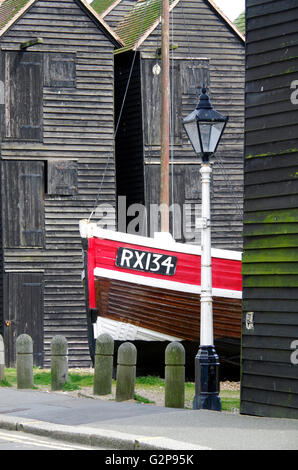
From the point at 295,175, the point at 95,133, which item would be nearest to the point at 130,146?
the point at 95,133

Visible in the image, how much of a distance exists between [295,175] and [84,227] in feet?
27.6

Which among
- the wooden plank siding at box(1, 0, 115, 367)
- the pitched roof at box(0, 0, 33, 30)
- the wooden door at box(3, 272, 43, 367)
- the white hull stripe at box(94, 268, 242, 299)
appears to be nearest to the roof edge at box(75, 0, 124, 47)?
the wooden plank siding at box(1, 0, 115, 367)

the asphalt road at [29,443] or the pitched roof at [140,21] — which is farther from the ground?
the pitched roof at [140,21]

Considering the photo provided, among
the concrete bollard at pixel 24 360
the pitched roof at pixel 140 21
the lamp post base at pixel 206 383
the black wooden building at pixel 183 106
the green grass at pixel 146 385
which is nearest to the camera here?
the lamp post base at pixel 206 383

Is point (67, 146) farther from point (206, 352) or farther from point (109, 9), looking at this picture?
point (206, 352)

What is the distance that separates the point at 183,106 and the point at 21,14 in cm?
538

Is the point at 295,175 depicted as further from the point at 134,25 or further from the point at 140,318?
the point at 134,25

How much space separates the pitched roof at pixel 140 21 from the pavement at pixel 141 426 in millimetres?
17076

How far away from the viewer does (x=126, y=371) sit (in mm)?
14570

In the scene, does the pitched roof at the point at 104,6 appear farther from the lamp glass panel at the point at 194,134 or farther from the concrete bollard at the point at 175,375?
the concrete bollard at the point at 175,375

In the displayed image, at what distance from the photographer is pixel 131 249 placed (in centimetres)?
2016

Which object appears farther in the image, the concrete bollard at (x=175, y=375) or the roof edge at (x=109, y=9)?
the roof edge at (x=109, y=9)

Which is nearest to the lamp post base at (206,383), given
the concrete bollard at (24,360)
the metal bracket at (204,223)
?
the metal bracket at (204,223)

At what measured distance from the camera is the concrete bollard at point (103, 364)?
15242 millimetres
